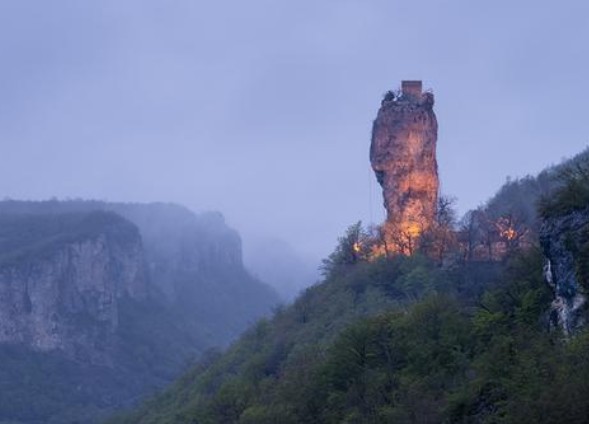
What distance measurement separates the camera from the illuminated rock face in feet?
263

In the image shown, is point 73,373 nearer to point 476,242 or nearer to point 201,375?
point 201,375

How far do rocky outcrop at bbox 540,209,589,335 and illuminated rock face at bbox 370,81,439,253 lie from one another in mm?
40644

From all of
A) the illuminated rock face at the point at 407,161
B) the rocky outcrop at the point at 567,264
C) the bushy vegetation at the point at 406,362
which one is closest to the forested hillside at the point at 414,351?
the bushy vegetation at the point at 406,362

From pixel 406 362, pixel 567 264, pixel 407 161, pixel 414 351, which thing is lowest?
pixel 406 362

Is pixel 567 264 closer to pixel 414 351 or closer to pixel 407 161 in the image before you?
pixel 414 351

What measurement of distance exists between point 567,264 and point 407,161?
43088mm

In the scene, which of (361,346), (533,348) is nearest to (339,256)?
(361,346)

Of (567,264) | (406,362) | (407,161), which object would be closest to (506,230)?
(407,161)

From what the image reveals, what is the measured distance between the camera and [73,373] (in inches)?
7195

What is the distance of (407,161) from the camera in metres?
80.4

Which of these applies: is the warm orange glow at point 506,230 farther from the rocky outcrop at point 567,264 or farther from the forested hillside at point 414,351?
the rocky outcrop at point 567,264

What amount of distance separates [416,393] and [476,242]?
111 ft

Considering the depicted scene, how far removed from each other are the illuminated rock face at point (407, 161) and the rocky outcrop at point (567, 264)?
4064 cm

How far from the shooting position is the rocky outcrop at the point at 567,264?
121 feet
